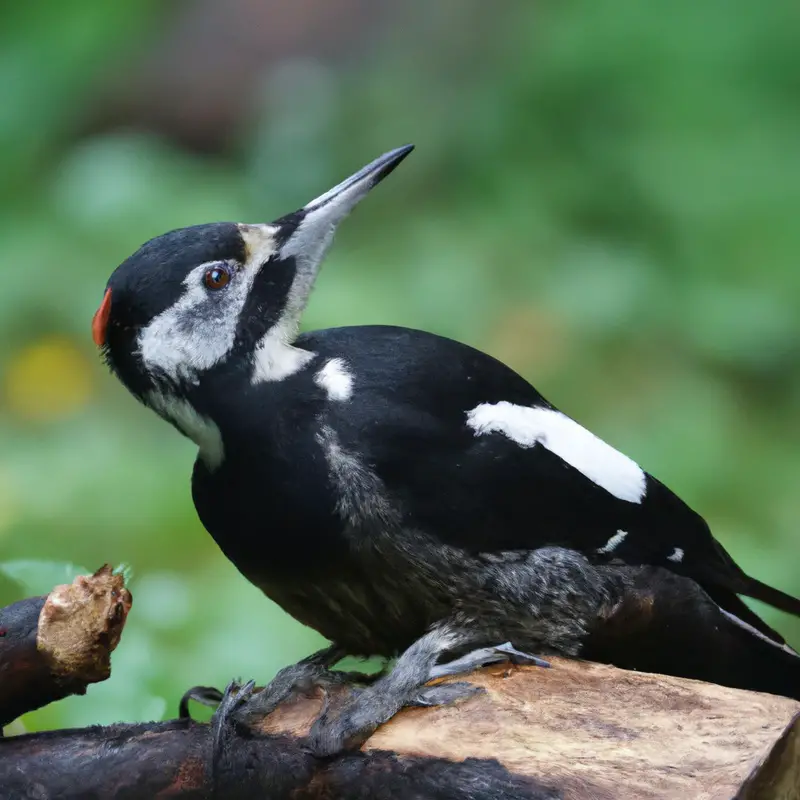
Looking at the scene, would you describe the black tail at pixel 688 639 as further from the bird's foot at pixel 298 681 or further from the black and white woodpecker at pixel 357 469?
the bird's foot at pixel 298 681

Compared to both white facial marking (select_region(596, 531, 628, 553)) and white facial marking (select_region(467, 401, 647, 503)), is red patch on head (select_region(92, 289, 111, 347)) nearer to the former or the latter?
white facial marking (select_region(467, 401, 647, 503))

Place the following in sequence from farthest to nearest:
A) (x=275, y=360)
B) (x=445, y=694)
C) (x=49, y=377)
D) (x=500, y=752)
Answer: (x=49, y=377), (x=275, y=360), (x=445, y=694), (x=500, y=752)

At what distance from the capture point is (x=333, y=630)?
153cm

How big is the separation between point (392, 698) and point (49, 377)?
201cm

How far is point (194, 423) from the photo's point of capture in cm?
145

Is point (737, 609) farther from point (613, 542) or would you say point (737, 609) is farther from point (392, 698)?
point (392, 698)

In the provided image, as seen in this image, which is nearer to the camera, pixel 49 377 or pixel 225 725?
pixel 225 725

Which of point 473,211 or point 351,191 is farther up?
point 473,211

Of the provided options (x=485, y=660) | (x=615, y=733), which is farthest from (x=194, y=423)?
(x=615, y=733)

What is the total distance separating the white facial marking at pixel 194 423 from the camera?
1.44 meters

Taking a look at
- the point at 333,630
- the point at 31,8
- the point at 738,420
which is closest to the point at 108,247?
the point at 31,8

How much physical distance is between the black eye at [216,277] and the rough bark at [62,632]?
0.37 metres

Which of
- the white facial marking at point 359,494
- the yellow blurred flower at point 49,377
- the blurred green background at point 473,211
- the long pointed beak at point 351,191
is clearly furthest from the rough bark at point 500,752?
the yellow blurred flower at point 49,377

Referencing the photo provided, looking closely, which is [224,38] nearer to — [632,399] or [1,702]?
[632,399]
